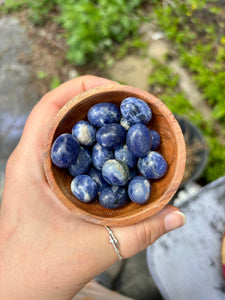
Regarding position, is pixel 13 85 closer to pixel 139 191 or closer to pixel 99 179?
pixel 99 179

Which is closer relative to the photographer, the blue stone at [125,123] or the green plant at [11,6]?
the blue stone at [125,123]

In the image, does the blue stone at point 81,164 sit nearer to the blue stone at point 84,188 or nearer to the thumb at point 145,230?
the blue stone at point 84,188

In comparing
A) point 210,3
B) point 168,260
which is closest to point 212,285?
point 168,260

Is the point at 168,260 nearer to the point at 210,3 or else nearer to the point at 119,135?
the point at 119,135

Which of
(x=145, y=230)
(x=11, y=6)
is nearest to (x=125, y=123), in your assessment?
(x=145, y=230)

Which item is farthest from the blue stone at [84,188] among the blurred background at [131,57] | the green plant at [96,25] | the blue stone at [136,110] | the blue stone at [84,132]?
the green plant at [96,25]

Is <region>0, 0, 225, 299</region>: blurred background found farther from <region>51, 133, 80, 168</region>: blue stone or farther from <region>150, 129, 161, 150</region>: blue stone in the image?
<region>51, 133, 80, 168</region>: blue stone

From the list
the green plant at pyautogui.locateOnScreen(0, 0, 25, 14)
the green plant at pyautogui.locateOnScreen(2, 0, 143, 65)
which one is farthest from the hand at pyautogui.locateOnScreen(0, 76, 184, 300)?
the green plant at pyautogui.locateOnScreen(0, 0, 25, 14)
